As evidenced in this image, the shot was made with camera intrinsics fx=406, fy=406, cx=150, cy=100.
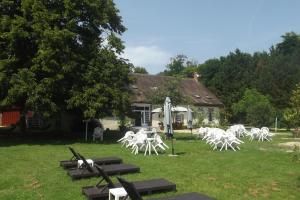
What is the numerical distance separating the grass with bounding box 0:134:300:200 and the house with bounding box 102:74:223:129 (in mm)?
19598

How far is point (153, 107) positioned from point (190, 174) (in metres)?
24.4

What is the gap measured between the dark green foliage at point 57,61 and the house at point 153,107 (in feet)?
39.1

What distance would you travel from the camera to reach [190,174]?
36.2 ft

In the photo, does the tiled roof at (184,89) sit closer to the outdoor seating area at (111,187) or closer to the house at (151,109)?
the house at (151,109)

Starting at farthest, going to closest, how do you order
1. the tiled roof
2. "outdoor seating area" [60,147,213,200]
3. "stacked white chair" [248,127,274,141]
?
the tiled roof < "stacked white chair" [248,127,274,141] < "outdoor seating area" [60,147,213,200]

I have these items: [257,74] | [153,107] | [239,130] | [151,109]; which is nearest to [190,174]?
[239,130]

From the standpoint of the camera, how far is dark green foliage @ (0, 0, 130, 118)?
69.1 feet

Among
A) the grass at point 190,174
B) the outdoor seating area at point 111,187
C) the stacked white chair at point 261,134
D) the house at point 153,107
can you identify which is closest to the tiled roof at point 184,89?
the house at point 153,107

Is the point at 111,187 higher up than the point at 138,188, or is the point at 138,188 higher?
the point at 111,187

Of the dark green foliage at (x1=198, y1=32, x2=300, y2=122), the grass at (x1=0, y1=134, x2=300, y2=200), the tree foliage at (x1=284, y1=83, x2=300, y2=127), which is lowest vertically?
the grass at (x1=0, y1=134, x2=300, y2=200)

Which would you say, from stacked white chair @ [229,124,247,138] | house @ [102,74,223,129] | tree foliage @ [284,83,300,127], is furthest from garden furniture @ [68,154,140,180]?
house @ [102,74,223,129]

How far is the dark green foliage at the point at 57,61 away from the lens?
21.0m

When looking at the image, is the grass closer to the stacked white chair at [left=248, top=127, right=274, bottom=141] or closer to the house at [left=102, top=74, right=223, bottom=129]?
the stacked white chair at [left=248, top=127, right=274, bottom=141]

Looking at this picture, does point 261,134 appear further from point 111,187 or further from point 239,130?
point 111,187
